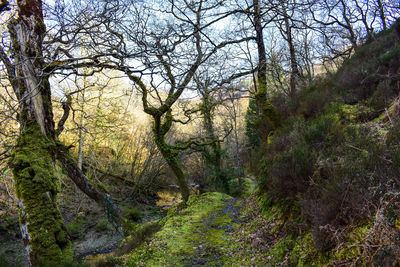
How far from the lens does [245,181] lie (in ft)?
58.2

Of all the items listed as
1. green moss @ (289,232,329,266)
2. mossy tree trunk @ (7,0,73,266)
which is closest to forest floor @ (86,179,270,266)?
green moss @ (289,232,329,266)

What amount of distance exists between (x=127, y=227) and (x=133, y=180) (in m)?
9.11

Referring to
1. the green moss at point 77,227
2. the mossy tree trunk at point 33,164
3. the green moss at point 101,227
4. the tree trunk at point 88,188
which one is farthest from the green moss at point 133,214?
the mossy tree trunk at point 33,164

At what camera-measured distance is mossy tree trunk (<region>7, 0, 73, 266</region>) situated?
413cm

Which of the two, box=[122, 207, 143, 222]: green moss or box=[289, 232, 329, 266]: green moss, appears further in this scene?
box=[122, 207, 143, 222]: green moss

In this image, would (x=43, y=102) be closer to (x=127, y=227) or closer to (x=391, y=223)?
(x=127, y=227)

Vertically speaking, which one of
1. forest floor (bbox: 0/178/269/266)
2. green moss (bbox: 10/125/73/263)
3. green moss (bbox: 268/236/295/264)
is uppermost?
green moss (bbox: 10/125/73/263)

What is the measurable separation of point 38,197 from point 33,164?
26.8 inches

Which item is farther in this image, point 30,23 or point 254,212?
point 254,212

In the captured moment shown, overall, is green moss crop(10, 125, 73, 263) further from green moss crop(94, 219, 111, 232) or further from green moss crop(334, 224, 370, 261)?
green moss crop(94, 219, 111, 232)

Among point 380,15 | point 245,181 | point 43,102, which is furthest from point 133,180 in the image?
point 380,15

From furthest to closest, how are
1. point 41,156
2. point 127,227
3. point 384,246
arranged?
point 127,227 < point 41,156 < point 384,246

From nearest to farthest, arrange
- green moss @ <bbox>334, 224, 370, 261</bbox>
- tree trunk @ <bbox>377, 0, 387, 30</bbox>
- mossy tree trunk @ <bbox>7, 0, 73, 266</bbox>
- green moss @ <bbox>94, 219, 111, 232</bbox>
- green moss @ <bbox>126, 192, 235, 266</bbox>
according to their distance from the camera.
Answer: green moss @ <bbox>334, 224, 370, 261</bbox>
mossy tree trunk @ <bbox>7, 0, 73, 266</bbox>
green moss @ <bbox>126, 192, 235, 266</bbox>
green moss @ <bbox>94, 219, 111, 232</bbox>
tree trunk @ <bbox>377, 0, 387, 30</bbox>

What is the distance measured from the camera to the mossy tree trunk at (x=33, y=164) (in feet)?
13.6
